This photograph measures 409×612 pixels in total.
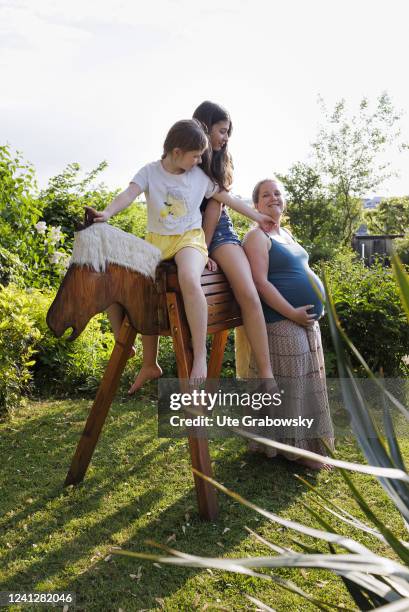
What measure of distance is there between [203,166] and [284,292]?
967 mm

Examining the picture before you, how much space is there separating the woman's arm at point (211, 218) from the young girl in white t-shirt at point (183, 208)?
10 centimetres

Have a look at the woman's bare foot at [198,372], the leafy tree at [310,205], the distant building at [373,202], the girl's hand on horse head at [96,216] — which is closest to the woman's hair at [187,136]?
the girl's hand on horse head at [96,216]

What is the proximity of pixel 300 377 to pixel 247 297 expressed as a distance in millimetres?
689

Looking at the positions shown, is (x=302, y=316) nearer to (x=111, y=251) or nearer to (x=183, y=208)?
(x=183, y=208)

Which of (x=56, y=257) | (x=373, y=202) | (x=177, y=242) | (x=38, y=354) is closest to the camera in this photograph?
(x=177, y=242)

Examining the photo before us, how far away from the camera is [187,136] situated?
3.25m

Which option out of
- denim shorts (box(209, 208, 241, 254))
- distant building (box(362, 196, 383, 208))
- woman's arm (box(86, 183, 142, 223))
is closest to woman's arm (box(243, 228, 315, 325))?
denim shorts (box(209, 208, 241, 254))

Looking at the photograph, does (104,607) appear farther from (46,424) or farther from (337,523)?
(46,424)

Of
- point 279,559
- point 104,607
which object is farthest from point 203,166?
point 279,559

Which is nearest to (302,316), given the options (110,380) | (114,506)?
(110,380)

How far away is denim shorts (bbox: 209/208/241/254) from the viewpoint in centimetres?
376

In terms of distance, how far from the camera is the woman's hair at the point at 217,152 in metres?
3.69

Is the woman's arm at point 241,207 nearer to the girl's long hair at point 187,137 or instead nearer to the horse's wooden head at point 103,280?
the girl's long hair at point 187,137

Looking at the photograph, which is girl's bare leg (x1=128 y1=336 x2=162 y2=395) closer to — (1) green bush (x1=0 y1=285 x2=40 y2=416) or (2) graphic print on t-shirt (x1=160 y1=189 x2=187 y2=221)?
(2) graphic print on t-shirt (x1=160 y1=189 x2=187 y2=221)
